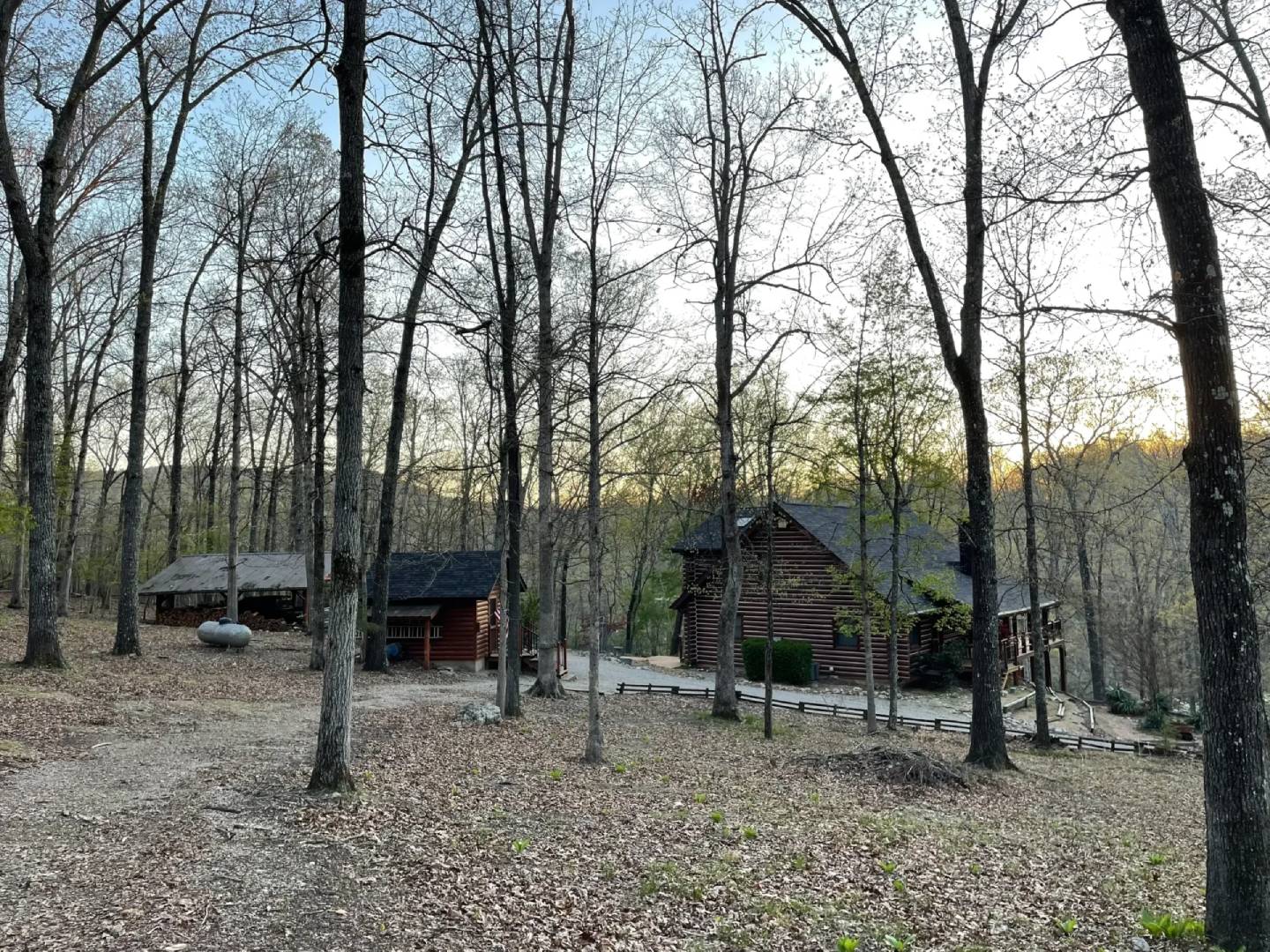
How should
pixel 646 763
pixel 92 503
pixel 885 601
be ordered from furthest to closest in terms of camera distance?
pixel 92 503, pixel 885 601, pixel 646 763

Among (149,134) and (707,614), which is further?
(707,614)

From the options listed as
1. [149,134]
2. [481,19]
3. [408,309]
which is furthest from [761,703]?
[149,134]

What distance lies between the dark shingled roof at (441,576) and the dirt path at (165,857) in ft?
61.7

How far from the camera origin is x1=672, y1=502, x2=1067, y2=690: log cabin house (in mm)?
29250

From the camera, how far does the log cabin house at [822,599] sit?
96.0ft

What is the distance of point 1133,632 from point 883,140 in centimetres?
3148

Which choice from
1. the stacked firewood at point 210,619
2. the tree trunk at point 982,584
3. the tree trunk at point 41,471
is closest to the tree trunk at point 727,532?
the tree trunk at point 982,584

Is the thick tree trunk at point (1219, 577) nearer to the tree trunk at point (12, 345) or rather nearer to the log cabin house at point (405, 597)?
the log cabin house at point (405, 597)

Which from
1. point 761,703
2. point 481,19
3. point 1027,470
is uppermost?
point 481,19

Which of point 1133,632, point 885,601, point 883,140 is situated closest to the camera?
point 883,140

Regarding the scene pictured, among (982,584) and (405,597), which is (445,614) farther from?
(982,584)

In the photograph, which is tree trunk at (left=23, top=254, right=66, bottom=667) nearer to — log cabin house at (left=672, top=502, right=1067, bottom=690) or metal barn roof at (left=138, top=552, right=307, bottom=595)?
metal barn roof at (left=138, top=552, right=307, bottom=595)

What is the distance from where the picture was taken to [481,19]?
43.2 feet

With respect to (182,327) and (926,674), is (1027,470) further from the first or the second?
(182,327)
